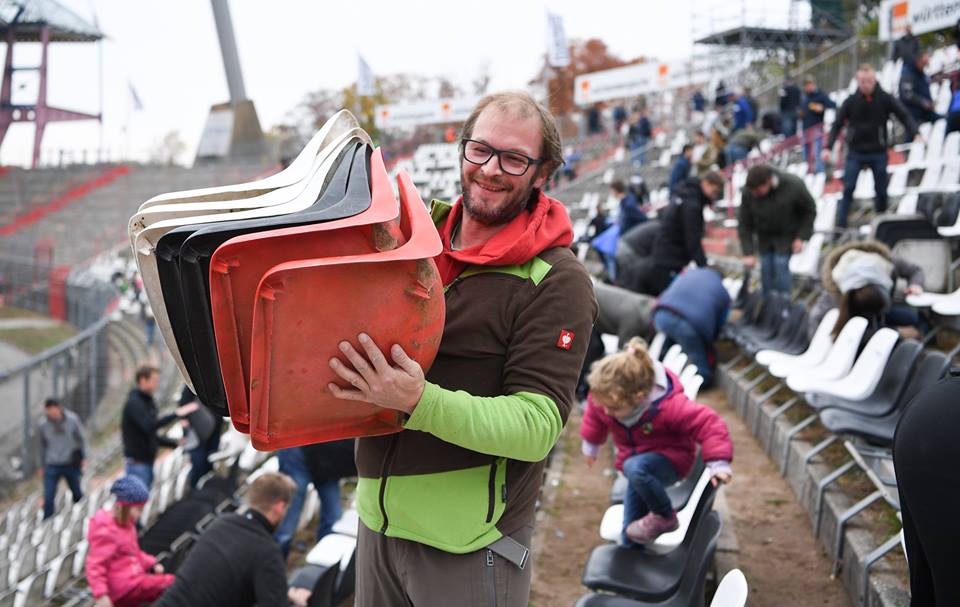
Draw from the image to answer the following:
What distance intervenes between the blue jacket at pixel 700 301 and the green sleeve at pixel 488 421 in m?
4.75

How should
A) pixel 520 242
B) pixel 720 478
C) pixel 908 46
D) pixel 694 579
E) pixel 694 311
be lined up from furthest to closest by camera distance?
1. pixel 908 46
2. pixel 694 311
3. pixel 720 478
4. pixel 694 579
5. pixel 520 242

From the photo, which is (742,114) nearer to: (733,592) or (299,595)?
(299,595)

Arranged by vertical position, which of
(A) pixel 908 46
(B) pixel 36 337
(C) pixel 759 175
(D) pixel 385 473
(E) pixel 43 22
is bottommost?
(B) pixel 36 337

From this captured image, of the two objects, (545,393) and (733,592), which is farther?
(733,592)

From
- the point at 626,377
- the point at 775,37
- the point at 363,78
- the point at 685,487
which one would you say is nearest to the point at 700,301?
the point at 685,487

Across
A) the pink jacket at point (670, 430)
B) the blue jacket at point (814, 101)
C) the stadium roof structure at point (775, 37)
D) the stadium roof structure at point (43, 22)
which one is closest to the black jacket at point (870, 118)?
the blue jacket at point (814, 101)

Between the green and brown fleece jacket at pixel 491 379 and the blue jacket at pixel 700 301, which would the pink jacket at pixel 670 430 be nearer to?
the green and brown fleece jacket at pixel 491 379

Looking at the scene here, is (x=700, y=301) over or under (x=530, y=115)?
under

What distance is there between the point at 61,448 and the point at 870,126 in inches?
334

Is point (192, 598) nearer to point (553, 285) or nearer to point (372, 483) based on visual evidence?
point (372, 483)

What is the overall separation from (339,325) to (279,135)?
58.9 meters

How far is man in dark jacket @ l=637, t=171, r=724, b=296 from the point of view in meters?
6.96

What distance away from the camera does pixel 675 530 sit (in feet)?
11.5

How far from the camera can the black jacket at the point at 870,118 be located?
24.1 feet
